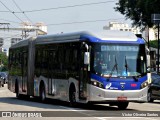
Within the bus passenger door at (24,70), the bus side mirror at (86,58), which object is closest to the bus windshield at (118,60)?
the bus side mirror at (86,58)

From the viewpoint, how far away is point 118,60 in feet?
68.2

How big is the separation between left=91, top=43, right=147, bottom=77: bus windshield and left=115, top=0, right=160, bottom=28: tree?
36.5 meters

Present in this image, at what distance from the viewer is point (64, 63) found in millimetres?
23312

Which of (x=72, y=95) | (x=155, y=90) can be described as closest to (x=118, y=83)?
(x=72, y=95)

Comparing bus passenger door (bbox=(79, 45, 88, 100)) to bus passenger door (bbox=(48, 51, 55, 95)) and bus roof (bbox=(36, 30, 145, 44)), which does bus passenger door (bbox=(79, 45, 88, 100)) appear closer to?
bus roof (bbox=(36, 30, 145, 44))

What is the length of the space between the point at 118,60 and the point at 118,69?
0.35 meters

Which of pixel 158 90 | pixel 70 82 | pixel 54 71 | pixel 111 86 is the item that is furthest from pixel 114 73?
pixel 158 90

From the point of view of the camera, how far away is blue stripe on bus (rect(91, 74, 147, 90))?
802 inches

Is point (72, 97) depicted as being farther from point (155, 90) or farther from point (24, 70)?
point (155, 90)

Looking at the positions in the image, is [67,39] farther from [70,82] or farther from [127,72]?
[127,72]

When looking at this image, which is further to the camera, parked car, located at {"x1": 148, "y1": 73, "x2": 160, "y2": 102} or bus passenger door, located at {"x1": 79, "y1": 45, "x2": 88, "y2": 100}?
parked car, located at {"x1": 148, "y1": 73, "x2": 160, "y2": 102}

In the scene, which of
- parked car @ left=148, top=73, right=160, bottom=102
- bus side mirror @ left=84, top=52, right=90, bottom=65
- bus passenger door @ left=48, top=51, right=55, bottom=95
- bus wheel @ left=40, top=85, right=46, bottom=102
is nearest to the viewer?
bus side mirror @ left=84, top=52, right=90, bottom=65

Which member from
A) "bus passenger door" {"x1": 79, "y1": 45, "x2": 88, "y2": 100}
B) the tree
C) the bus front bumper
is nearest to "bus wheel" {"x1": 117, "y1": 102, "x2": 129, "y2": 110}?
the bus front bumper

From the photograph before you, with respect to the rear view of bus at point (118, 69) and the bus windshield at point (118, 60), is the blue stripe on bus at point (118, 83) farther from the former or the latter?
the bus windshield at point (118, 60)
